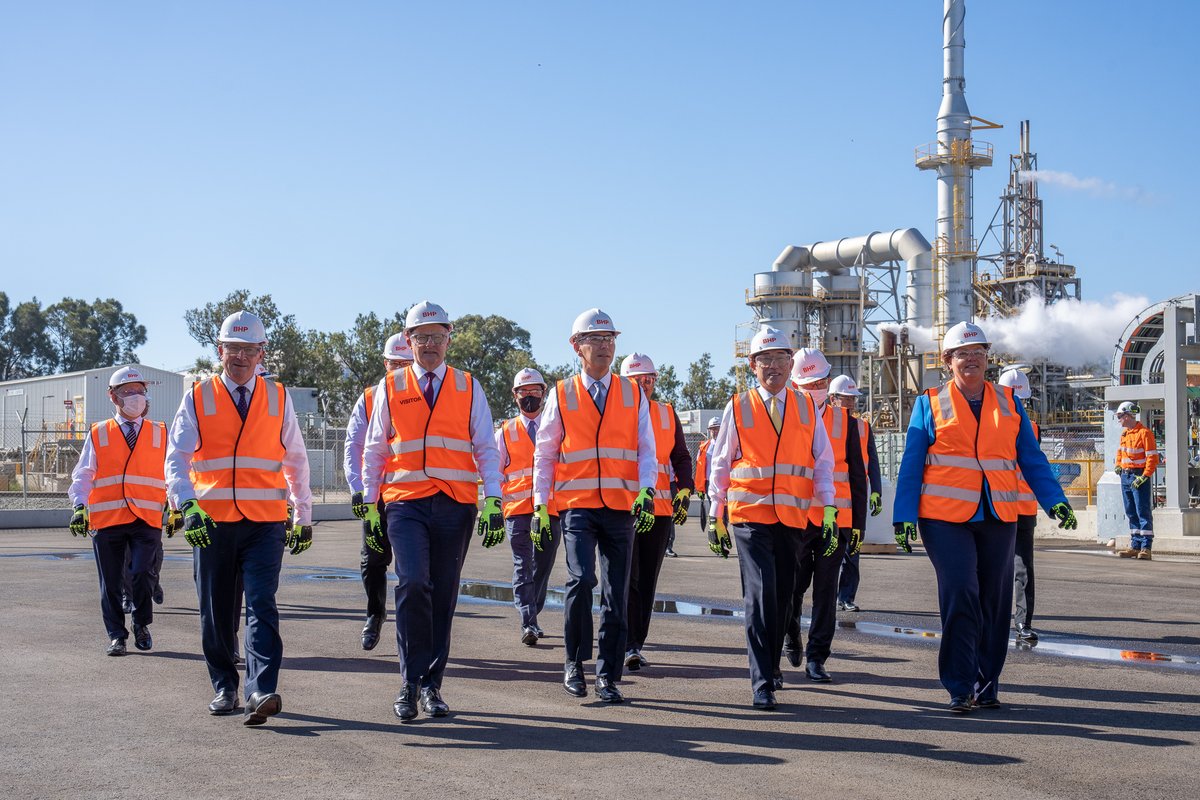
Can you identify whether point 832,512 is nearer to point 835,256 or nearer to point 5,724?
point 5,724

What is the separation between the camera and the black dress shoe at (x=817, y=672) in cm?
802

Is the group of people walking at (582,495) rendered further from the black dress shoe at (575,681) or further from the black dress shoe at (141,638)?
the black dress shoe at (141,638)

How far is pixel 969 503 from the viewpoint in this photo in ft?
23.4

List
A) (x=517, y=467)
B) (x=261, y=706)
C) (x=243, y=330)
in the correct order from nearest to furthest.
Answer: (x=261, y=706) < (x=243, y=330) < (x=517, y=467)

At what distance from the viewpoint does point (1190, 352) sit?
21.1 m

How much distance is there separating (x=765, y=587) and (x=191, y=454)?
3242 mm

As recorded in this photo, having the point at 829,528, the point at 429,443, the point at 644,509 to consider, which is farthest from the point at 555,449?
the point at 829,528

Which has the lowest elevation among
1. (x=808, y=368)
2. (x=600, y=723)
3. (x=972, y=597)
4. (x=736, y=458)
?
(x=600, y=723)

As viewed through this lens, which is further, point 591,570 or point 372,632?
point 372,632

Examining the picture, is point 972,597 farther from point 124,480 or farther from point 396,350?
point 124,480

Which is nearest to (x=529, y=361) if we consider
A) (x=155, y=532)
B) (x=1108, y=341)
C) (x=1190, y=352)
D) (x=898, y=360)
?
(x=898, y=360)

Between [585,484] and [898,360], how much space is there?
50.0m

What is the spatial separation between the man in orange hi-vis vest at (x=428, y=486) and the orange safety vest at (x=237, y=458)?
20.1 inches

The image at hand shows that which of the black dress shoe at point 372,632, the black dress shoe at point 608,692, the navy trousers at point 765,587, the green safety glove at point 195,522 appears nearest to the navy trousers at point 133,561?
the black dress shoe at point 372,632
